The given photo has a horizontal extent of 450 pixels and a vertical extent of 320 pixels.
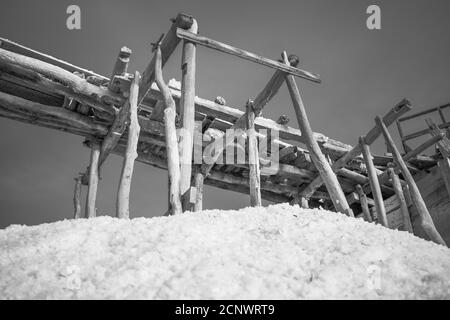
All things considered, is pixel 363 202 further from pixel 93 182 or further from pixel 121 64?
pixel 121 64

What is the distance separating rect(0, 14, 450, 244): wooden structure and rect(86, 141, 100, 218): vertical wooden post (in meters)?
0.02

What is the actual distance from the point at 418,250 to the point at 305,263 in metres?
1.24

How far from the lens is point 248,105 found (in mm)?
6992

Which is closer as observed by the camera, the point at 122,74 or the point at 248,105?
the point at 122,74

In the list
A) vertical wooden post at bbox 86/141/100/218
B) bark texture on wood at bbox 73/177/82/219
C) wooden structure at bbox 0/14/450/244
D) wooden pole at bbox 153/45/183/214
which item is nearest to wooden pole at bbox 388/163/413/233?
wooden structure at bbox 0/14/450/244

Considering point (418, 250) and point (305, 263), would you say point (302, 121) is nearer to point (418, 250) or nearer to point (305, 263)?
point (418, 250)

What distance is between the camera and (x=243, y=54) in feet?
A: 20.4

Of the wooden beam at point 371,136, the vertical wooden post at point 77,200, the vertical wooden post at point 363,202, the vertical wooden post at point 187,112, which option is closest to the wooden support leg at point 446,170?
the wooden beam at point 371,136

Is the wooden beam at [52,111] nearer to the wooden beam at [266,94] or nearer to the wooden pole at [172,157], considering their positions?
the wooden pole at [172,157]

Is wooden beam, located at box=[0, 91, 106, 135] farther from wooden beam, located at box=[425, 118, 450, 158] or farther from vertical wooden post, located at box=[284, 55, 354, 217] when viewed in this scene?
wooden beam, located at box=[425, 118, 450, 158]

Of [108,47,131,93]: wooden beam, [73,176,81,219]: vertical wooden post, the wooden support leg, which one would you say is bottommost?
[73,176,81,219]: vertical wooden post

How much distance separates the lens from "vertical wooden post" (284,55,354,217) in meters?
5.34

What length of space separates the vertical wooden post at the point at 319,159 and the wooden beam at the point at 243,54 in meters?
0.21
